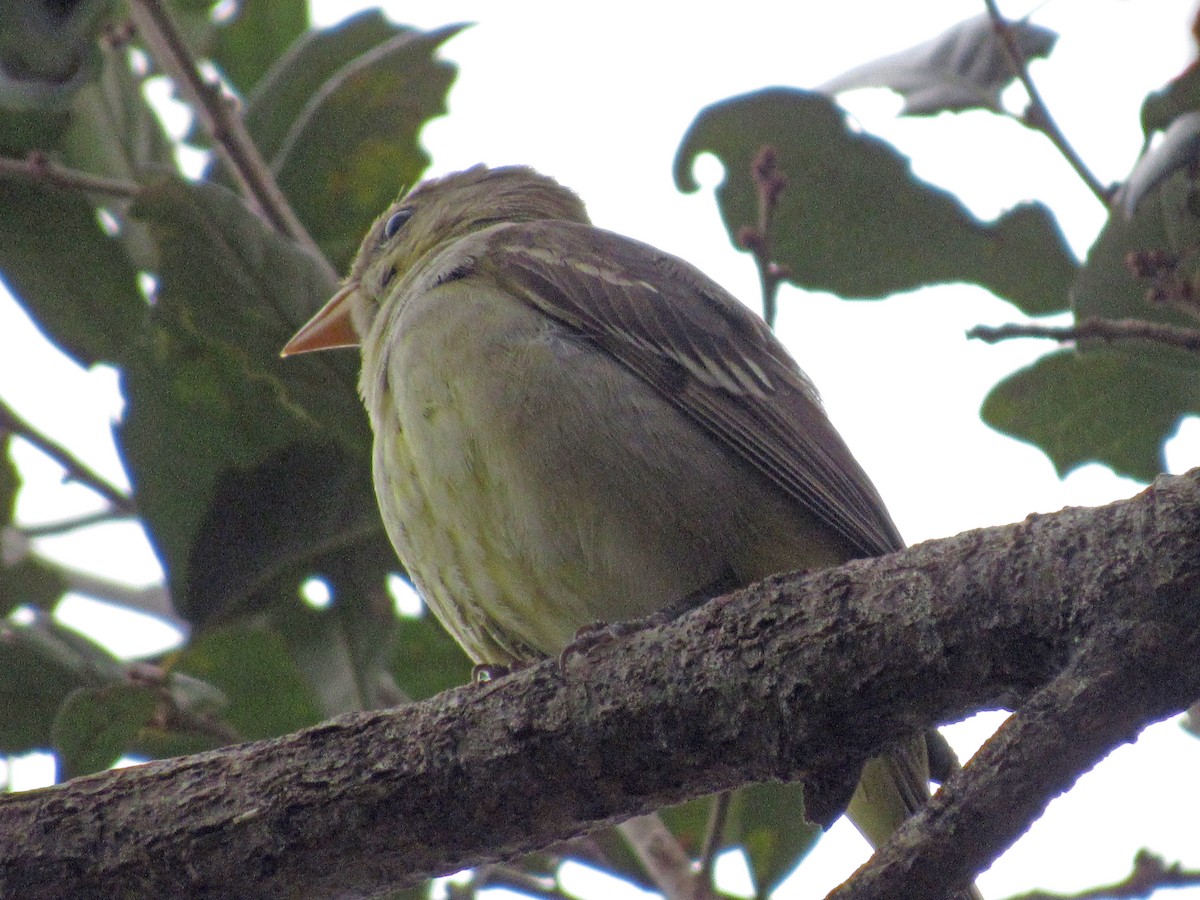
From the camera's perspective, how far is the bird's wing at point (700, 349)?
4238 millimetres

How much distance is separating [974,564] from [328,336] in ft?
9.84

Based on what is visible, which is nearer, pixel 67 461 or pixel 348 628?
pixel 348 628

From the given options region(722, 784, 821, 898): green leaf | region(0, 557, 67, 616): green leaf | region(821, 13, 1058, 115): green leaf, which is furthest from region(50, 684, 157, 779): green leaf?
region(821, 13, 1058, 115): green leaf

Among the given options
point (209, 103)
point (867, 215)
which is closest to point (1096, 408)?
point (867, 215)

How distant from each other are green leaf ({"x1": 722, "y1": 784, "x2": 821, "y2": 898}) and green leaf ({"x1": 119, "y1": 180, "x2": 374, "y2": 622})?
1530 millimetres

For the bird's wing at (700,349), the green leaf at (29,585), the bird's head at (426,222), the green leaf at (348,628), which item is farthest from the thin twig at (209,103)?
the green leaf at (29,585)

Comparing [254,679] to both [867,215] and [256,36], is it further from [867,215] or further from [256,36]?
[256,36]

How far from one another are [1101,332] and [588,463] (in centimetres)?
131

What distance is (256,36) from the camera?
6406 millimetres

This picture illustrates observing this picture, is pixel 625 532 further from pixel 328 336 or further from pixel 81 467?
pixel 81 467

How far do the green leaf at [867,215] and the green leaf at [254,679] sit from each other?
200 centimetres

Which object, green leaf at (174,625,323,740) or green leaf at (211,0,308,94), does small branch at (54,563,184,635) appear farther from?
green leaf at (211,0,308,94)

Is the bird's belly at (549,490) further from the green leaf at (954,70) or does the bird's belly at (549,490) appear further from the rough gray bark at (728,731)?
the green leaf at (954,70)

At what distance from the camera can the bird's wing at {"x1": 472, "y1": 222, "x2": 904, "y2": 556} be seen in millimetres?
4238
